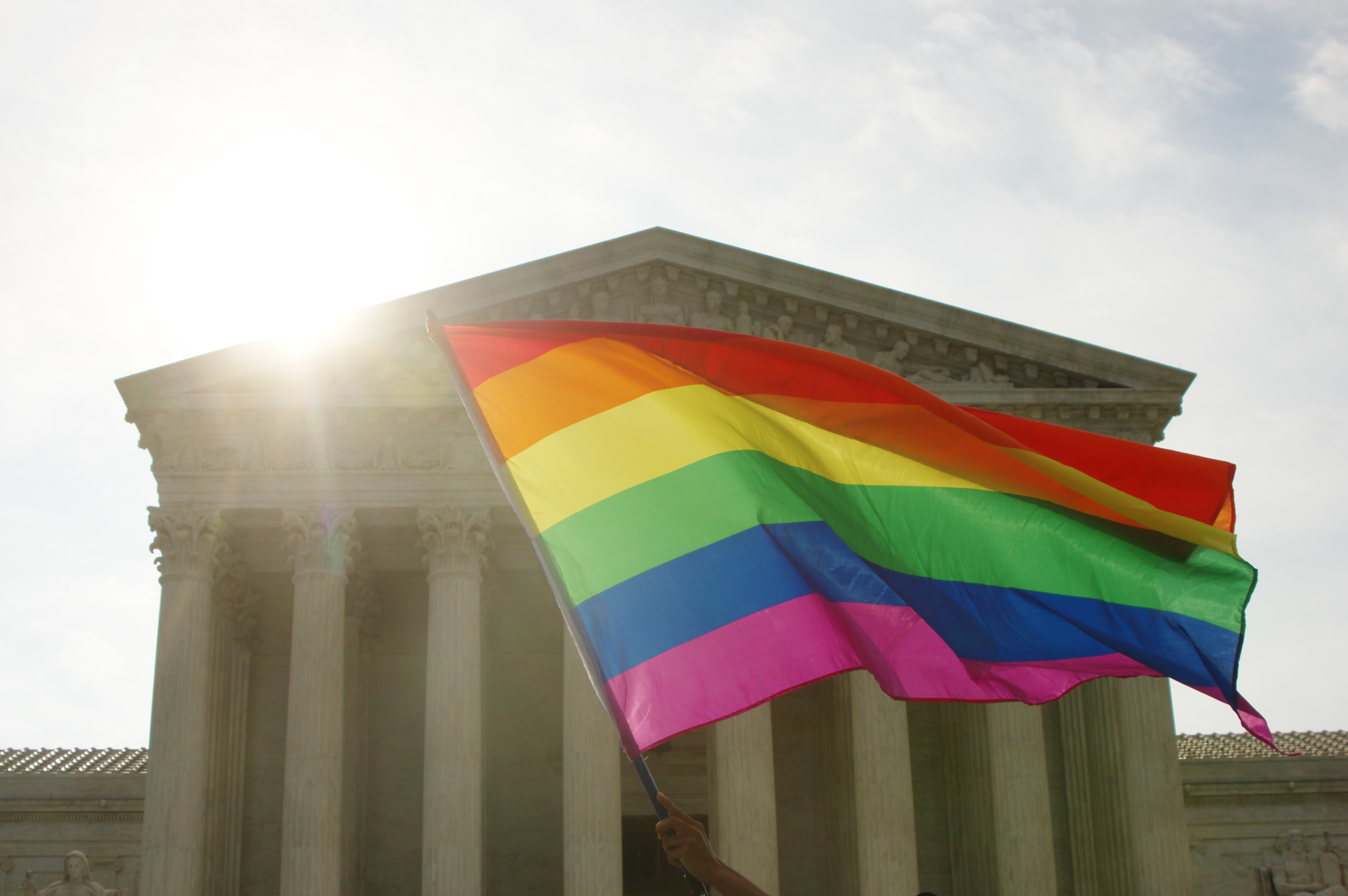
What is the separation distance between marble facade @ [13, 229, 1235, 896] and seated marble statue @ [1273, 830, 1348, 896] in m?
2.44

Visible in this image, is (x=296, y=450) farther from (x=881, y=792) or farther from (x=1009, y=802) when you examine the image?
(x=1009, y=802)

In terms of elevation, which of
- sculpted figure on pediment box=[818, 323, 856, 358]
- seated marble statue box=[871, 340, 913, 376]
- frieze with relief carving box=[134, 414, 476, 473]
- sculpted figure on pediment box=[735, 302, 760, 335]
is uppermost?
sculpted figure on pediment box=[735, 302, 760, 335]

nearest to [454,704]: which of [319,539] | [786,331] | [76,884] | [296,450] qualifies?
[319,539]

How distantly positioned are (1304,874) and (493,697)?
18482 millimetres

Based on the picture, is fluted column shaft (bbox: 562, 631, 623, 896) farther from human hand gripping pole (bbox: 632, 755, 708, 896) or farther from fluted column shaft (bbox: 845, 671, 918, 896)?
human hand gripping pole (bbox: 632, 755, 708, 896)

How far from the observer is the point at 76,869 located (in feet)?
81.7

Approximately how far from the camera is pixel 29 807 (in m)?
34.2

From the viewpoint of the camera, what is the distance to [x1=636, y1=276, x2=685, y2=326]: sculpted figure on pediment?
99.7 feet

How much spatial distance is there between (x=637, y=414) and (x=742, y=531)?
1254mm

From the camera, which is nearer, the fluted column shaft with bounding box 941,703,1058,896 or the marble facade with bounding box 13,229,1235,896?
the marble facade with bounding box 13,229,1235,896

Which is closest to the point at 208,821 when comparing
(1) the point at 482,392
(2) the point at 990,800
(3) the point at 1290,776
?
(2) the point at 990,800

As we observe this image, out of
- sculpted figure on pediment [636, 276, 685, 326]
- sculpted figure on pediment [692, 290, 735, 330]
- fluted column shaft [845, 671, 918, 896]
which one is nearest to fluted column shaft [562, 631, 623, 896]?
fluted column shaft [845, 671, 918, 896]

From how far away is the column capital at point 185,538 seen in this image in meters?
28.1

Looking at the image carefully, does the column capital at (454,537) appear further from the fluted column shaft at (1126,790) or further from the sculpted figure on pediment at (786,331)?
the fluted column shaft at (1126,790)
